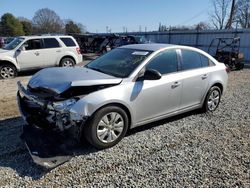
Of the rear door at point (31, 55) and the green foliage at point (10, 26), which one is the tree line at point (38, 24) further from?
the rear door at point (31, 55)

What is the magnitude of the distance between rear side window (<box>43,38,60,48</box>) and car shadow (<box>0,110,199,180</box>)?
6.50 m

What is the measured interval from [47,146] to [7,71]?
7.52 meters

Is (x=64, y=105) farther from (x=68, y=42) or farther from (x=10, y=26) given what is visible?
(x=10, y=26)

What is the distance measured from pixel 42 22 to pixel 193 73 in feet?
208

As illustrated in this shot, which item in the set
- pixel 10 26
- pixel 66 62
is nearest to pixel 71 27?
pixel 10 26

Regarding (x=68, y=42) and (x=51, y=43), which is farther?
(x=68, y=42)

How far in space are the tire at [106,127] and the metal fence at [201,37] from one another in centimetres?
1636

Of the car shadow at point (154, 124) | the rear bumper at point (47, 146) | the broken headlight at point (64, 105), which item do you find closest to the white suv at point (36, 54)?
the rear bumper at point (47, 146)

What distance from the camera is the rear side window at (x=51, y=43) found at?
10.9 m

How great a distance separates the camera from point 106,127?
12.7 ft

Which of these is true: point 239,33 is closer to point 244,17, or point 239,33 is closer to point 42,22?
point 244,17

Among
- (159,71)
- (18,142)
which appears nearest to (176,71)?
(159,71)

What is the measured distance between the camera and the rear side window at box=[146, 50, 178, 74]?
451 cm

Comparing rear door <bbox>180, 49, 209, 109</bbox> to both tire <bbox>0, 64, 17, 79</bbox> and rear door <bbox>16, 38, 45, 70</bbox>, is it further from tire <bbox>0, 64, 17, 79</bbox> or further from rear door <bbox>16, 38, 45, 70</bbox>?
tire <bbox>0, 64, 17, 79</bbox>
